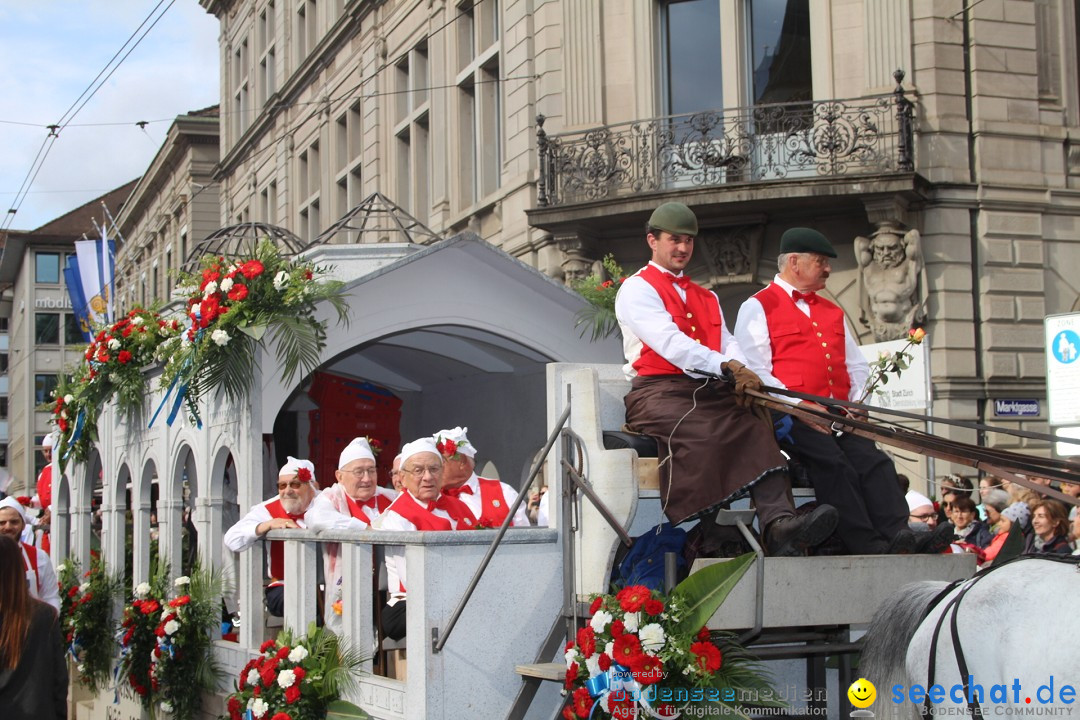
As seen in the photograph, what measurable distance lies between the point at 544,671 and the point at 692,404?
1282 millimetres


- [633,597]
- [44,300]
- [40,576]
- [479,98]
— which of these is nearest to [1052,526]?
[633,597]

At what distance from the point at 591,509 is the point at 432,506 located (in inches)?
82.0

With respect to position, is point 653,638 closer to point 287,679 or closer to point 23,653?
point 287,679

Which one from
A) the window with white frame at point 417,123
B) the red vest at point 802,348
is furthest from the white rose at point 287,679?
the window with white frame at point 417,123

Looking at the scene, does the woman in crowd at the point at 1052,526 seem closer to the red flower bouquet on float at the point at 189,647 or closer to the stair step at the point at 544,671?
the stair step at the point at 544,671

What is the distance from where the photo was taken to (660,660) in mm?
5168

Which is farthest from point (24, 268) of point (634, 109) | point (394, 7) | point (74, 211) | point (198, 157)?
point (634, 109)

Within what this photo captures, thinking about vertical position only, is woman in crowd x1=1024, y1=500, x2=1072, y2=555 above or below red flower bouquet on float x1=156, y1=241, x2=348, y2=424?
below

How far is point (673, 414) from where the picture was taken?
6000 mm

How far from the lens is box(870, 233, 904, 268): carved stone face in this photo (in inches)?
648

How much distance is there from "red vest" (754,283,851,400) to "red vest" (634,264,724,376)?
0.79 feet

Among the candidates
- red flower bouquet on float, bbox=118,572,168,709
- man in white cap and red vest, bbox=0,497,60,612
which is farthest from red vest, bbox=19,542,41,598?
red flower bouquet on float, bbox=118,572,168,709

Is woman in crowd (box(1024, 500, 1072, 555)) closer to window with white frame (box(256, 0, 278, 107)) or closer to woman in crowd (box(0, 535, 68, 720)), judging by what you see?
woman in crowd (box(0, 535, 68, 720))

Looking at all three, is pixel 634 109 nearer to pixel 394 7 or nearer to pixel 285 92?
pixel 394 7
